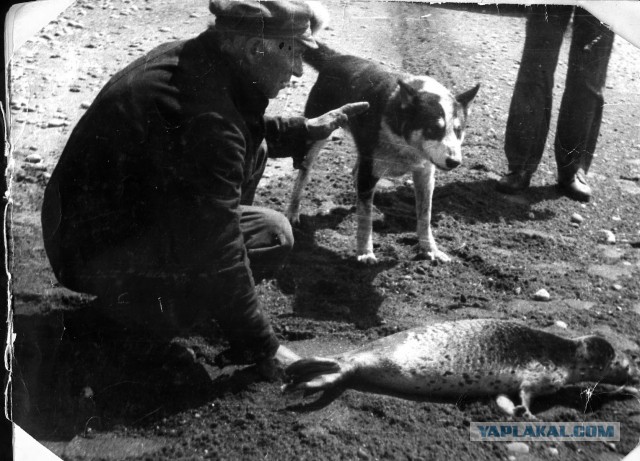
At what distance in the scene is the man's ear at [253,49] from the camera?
7.21 ft

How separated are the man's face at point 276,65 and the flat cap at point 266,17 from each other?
3cm

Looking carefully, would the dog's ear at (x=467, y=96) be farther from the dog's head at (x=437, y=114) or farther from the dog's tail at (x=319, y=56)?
the dog's tail at (x=319, y=56)

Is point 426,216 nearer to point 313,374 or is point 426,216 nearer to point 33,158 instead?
point 313,374

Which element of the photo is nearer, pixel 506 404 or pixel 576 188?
pixel 506 404

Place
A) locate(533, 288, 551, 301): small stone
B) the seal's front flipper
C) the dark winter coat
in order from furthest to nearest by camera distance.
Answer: locate(533, 288, 551, 301): small stone → the seal's front flipper → the dark winter coat

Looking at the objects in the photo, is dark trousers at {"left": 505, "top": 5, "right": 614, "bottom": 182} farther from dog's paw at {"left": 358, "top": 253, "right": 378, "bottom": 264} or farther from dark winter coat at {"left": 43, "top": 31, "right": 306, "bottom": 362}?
dark winter coat at {"left": 43, "top": 31, "right": 306, "bottom": 362}

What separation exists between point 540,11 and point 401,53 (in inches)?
19.7

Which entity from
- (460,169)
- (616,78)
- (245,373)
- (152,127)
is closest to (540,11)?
(616,78)

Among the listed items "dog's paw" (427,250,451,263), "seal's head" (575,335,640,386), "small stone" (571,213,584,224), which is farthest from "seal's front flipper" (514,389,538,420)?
"small stone" (571,213,584,224)

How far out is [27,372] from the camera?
2.41m

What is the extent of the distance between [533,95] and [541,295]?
719 millimetres

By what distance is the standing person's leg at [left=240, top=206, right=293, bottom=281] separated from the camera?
7.54 feet

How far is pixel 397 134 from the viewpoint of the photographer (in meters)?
2.45

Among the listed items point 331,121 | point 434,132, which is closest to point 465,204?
point 434,132
